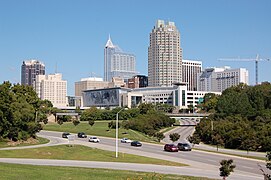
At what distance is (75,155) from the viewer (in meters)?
59.8

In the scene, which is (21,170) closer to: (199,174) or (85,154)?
(199,174)

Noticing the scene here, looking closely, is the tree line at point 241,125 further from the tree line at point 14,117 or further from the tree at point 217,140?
the tree line at point 14,117

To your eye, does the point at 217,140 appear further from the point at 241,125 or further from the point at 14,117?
the point at 14,117

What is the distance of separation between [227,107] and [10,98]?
7115 cm

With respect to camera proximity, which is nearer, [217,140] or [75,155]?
[75,155]

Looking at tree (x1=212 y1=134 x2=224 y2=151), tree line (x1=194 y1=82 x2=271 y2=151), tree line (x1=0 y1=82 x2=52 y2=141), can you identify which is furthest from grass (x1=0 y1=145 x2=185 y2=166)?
tree (x1=212 y1=134 x2=224 y2=151)

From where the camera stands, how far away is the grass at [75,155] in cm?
5353

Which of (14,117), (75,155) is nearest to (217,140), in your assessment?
(14,117)

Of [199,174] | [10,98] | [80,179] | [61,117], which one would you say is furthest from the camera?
[61,117]

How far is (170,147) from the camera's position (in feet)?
221

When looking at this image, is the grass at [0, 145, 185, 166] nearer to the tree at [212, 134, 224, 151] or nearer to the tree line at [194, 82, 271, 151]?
the tree line at [194, 82, 271, 151]

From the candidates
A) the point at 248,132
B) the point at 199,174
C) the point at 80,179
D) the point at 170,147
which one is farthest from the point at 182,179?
the point at 248,132

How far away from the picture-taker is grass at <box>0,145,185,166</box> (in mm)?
53531

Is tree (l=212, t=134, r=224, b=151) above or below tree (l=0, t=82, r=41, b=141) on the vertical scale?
below
